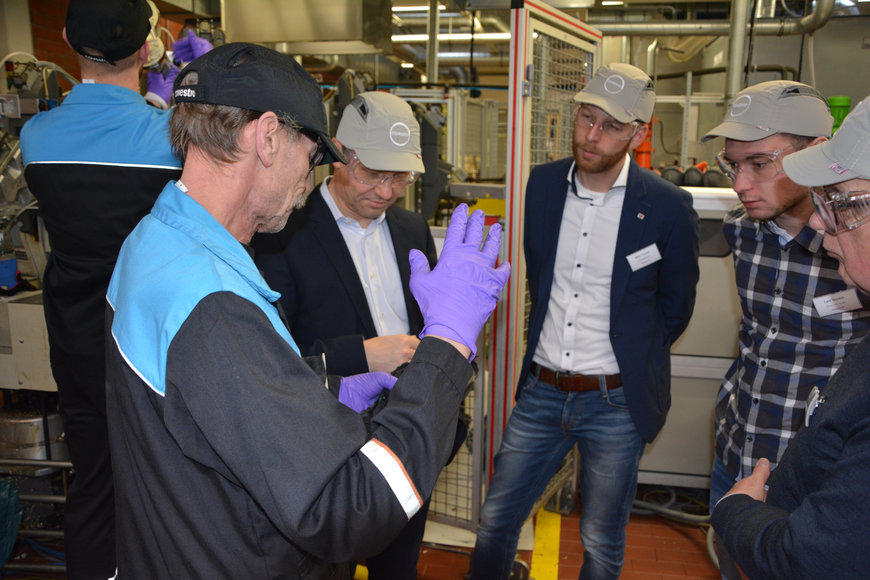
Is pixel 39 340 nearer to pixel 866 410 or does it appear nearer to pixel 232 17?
pixel 232 17

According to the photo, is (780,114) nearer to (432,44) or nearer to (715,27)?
(432,44)

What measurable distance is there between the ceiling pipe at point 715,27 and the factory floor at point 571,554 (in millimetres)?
3829

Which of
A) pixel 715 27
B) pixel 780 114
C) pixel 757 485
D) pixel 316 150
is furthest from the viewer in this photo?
pixel 715 27

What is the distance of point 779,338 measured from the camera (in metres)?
1.81

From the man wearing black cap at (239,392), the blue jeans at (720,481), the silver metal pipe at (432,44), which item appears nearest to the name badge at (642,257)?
the blue jeans at (720,481)

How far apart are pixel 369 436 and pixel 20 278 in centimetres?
266

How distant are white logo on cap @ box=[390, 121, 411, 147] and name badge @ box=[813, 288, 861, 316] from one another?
128cm

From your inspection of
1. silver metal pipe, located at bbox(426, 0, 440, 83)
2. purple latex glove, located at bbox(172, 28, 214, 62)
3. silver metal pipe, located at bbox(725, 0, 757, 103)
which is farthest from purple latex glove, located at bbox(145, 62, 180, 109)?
silver metal pipe, located at bbox(725, 0, 757, 103)

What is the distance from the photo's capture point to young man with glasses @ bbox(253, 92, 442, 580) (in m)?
1.85

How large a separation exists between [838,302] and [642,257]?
628 mm

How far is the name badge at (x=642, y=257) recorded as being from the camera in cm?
218

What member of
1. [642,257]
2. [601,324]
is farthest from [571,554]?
[642,257]

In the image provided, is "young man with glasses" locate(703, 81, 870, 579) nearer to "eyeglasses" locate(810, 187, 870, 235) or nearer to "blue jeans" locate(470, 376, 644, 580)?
"blue jeans" locate(470, 376, 644, 580)

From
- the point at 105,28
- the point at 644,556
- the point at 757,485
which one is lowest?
the point at 644,556
